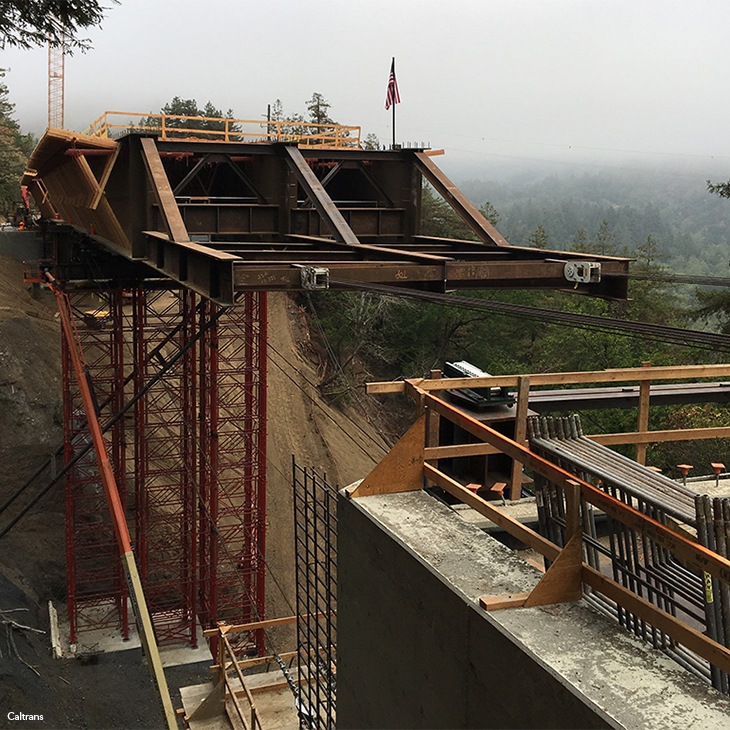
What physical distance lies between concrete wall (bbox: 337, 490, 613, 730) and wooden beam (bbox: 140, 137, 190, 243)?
576cm

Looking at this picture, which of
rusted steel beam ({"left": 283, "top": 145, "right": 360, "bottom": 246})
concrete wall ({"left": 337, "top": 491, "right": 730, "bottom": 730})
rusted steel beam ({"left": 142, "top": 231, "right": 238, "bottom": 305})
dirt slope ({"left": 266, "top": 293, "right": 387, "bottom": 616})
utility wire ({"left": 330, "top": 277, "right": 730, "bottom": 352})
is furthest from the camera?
dirt slope ({"left": 266, "top": 293, "right": 387, "bottom": 616})

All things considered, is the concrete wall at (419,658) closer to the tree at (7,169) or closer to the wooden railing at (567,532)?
the wooden railing at (567,532)

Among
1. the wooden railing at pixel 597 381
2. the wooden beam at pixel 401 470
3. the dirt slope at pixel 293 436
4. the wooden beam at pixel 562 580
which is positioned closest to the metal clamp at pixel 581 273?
the wooden railing at pixel 597 381

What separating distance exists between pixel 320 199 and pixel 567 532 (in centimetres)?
837

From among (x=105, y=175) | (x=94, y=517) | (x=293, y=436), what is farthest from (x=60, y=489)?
(x=105, y=175)

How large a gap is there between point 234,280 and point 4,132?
1862 inches

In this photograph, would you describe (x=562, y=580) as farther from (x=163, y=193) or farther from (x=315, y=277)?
(x=163, y=193)

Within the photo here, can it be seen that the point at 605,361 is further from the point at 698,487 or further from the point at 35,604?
the point at 698,487

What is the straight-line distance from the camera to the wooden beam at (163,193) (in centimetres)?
1057

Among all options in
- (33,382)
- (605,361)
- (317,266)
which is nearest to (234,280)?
(317,266)

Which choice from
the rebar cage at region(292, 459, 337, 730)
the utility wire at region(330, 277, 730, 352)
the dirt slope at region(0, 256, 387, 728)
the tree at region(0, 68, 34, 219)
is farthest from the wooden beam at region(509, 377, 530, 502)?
the tree at region(0, 68, 34, 219)

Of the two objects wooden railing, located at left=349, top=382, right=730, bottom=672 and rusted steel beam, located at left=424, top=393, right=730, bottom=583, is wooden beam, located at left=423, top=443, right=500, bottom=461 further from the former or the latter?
rusted steel beam, located at left=424, top=393, right=730, bottom=583

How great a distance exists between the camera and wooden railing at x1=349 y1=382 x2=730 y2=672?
3506mm

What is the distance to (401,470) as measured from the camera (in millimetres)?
6129
